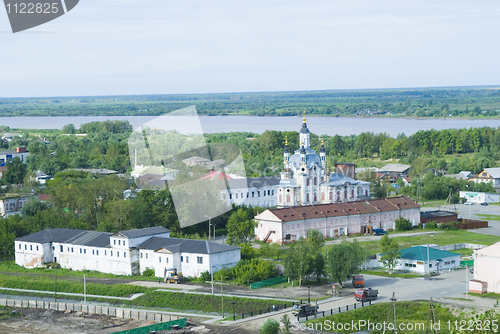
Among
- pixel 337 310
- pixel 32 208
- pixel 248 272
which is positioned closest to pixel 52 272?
pixel 248 272

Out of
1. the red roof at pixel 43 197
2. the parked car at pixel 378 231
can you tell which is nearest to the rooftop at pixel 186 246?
the parked car at pixel 378 231

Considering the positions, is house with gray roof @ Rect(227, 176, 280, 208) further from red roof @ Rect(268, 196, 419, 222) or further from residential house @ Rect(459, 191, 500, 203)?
residential house @ Rect(459, 191, 500, 203)

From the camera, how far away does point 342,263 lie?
96.4ft

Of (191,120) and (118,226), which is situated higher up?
(191,120)

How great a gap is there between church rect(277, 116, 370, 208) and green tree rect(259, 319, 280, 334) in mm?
23540

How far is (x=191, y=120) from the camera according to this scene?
32844 mm

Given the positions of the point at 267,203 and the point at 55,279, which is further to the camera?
the point at 267,203

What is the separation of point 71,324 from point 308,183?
76.2 ft

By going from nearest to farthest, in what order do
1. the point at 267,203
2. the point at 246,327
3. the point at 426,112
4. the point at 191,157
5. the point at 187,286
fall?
the point at 246,327, the point at 187,286, the point at 191,157, the point at 267,203, the point at 426,112

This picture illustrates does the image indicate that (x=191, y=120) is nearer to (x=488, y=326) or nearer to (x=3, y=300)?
(x=3, y=300)

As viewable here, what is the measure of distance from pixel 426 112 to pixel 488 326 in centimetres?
16983

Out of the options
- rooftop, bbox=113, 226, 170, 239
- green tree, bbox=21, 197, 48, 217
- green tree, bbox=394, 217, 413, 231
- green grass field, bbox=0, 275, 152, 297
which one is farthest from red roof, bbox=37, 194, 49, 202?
green tree, bbox=394, 217, 413, 231

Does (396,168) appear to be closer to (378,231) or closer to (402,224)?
(402,224)

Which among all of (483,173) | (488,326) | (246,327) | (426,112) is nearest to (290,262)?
(246,327)
